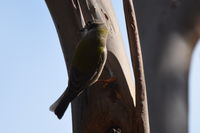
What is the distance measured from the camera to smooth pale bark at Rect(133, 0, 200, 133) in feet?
9.57

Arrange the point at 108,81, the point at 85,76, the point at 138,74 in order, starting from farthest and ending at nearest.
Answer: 1. the point at 85,76
2. the point at 108,81
3. the point at 138,74

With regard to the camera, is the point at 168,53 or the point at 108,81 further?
the point at 168,53

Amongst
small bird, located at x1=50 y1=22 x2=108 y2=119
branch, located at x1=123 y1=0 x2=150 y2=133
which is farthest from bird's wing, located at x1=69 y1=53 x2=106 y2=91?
branch, located at x1=123 y1=0 x2=150 y2=133

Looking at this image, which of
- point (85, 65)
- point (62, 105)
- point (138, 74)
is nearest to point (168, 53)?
point (85, 65)

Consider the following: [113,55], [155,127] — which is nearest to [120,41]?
[113,55]

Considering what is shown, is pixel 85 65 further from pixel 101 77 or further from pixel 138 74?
pixel 138 74

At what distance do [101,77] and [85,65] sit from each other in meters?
0.32

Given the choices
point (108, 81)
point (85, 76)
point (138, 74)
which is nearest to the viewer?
point (138, 74)

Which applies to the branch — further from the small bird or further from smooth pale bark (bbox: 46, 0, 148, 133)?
the small bird

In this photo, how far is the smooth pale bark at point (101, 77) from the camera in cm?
261

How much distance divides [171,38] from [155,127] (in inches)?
22.9

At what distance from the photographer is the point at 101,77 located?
2.80 m

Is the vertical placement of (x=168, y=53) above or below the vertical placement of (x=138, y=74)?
below

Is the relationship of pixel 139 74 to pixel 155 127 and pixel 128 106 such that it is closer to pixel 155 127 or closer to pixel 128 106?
pixel 128 106
